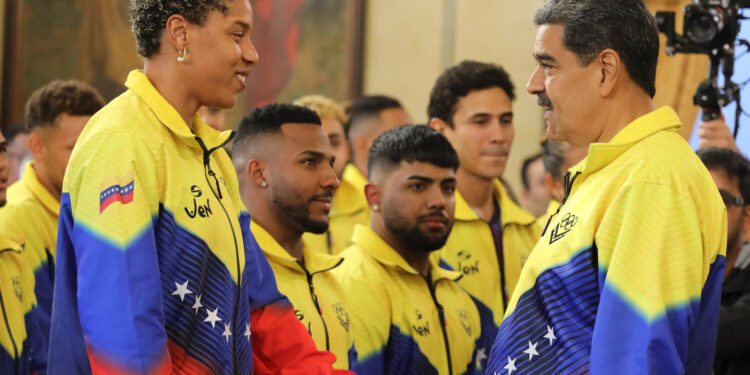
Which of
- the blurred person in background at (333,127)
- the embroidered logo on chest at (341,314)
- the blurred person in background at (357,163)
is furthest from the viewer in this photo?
the blurred person in background at (333,127)

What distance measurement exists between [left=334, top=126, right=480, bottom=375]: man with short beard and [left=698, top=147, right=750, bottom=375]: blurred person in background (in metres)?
0.90

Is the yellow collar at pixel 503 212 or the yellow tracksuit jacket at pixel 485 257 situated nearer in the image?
the yellow tracksuit jacket at pixel 485 257

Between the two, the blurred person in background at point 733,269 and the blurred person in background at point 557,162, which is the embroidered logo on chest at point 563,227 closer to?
the blurred person in background at point 733,269

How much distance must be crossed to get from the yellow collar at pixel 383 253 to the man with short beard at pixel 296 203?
227mm

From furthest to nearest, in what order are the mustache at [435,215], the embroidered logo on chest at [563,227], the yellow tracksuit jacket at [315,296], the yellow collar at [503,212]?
the yellow collar at [503,212], the mustache at [435,215], the yellow tracksuit jacket at [315,296], the embroidered logo on chest at [563,227]

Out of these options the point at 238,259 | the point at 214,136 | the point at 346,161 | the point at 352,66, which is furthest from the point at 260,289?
the point at 352,66

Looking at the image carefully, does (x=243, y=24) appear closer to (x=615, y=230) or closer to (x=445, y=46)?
(x=615, y=230)

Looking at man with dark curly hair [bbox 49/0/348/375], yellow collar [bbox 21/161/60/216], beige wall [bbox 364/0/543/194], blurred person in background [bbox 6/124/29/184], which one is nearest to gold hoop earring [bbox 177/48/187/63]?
man with dark curly hair [bbox 49/0/348/375]

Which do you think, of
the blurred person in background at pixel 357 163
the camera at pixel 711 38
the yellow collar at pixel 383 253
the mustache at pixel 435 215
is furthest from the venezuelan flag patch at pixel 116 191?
the camera at pixel 711 38

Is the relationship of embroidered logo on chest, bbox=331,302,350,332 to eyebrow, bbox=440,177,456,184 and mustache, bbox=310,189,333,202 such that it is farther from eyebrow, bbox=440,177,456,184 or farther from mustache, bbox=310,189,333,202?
eyebrow, bbox=440,177,456,184

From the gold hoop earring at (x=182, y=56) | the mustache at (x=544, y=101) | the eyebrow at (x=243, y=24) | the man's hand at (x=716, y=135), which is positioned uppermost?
the eyebrow at (x=243, y=24)

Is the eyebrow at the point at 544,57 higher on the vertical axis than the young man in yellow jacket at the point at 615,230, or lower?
higher

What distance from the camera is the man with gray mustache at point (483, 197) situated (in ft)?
13.0

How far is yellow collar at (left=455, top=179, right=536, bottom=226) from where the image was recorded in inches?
160
